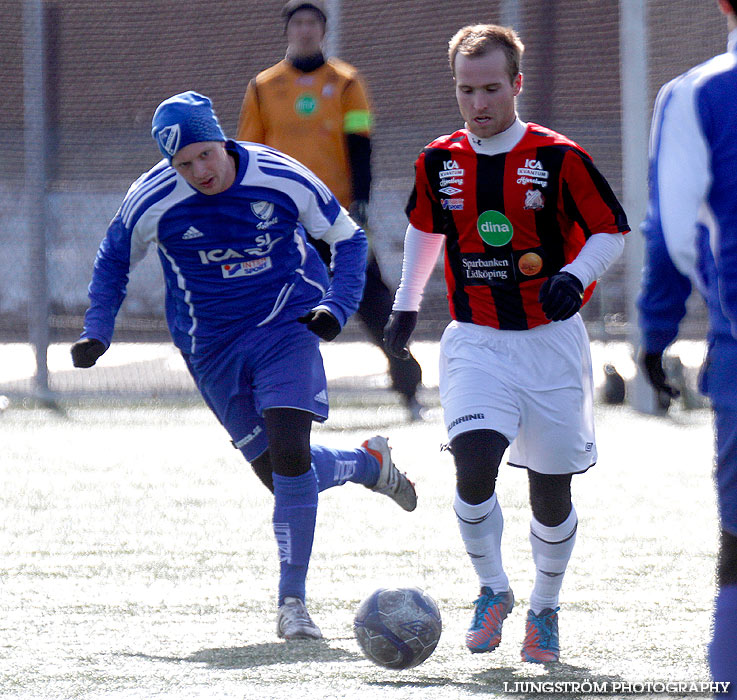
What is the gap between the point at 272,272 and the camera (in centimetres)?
461

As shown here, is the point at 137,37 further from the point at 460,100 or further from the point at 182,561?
the point at 460,100

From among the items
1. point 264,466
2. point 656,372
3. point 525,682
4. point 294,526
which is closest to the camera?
point 656,372

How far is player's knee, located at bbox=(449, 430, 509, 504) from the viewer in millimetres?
3793

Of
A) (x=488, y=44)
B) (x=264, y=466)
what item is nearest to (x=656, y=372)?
(x=488, y=44)

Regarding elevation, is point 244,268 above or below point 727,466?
below

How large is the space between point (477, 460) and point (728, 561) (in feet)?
4.56

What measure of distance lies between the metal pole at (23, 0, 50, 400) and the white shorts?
21.2 feet

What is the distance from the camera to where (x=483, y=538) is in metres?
3.89

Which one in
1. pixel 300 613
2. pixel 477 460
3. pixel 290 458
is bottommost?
pixel 300 613

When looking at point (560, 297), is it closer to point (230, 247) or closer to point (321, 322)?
point (321, 322)

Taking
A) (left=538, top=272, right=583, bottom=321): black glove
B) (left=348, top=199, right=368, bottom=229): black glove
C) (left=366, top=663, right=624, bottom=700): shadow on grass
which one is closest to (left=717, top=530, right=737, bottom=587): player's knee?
(left=366, top=663, right=624, bottom=700): shadow on grass

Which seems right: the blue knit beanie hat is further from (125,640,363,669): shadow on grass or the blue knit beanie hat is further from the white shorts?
(125,640,363,669): shadow on grass

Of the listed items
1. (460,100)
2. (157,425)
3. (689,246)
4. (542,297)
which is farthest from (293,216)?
(157,425)

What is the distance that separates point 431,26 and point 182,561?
21.8 feet
